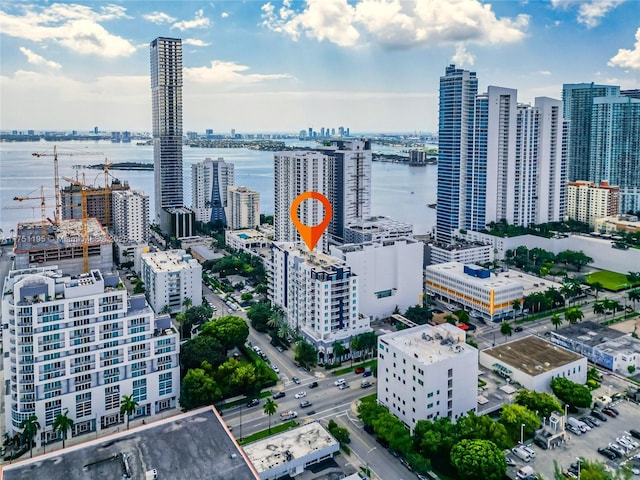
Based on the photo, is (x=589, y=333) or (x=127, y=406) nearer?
(x=127, y=406)

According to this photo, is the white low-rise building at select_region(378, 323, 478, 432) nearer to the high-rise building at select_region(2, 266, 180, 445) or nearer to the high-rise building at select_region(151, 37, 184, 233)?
the high-rise building at select_region(2, 266, 180, 445)

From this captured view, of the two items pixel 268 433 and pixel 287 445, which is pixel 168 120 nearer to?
pixel 268 433

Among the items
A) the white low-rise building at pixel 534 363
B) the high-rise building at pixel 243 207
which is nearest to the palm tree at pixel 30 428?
the white low-rise building at pixel 534 363

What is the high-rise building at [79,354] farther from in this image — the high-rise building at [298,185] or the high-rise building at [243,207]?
the high-rise building at [243,207]

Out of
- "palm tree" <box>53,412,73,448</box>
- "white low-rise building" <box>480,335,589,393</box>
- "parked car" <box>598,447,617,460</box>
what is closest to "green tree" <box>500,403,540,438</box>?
"parked car" <box>598,447,617,460</box>

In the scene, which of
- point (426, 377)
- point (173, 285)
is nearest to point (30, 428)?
point (426, 377)

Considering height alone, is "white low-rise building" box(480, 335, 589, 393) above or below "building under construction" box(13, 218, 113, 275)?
below
